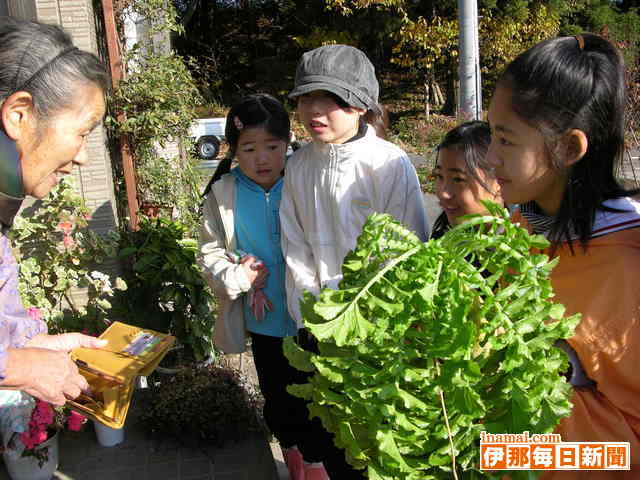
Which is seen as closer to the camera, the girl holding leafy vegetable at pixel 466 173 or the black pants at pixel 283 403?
the girl holding leafy vegetable at pixel 466 173

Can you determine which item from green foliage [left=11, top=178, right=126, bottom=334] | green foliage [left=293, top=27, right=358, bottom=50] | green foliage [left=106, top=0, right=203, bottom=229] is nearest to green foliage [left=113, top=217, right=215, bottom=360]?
green foliage [left=11, top=178, right=126, bottom=334]

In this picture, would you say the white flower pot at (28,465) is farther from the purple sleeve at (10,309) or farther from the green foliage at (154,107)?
the green foliage at (154,107)

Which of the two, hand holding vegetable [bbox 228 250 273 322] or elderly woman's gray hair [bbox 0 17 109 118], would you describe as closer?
elderly woman's gray hair [bbox 0 17 109 118]

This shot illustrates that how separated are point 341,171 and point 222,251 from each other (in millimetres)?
745

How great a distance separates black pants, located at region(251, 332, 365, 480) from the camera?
8.83ft

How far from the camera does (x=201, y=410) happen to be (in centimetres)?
321

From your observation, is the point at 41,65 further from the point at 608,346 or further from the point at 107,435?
the point at 107,435

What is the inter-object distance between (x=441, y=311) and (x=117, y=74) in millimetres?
3777

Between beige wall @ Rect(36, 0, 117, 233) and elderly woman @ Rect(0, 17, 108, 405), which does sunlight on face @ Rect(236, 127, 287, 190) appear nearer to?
elderly woman @ Rect(0, 17, 108, 405)

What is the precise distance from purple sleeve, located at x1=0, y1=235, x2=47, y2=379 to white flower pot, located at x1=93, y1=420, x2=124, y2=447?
1395 mm

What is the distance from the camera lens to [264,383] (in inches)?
110

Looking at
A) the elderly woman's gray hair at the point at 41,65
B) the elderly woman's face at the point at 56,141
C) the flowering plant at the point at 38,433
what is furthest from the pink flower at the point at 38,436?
the elderly woman's gray hair at the point at 41,65

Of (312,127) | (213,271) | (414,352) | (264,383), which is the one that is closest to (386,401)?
(414,352)

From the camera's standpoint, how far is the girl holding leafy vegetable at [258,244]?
8.65 feet
